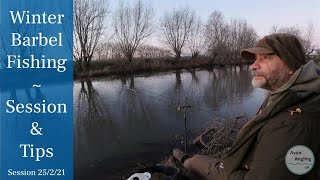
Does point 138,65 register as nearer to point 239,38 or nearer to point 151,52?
point 151,52

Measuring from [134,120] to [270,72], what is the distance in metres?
7.66

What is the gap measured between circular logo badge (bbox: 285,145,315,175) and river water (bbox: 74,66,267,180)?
11.8 ft

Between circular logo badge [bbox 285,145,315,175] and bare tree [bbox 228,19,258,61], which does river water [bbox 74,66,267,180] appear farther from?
bare tree [bbox 228,19,258,61]

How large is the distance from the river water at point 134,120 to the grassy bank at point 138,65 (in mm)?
8093

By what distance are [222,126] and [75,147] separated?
300 centimetres

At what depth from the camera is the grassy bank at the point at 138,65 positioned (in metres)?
22.0

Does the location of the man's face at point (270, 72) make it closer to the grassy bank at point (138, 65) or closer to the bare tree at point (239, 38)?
the grassy bank at point (138, 65)

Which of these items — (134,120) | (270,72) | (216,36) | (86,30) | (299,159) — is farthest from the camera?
(216,36)

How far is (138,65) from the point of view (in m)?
25.0

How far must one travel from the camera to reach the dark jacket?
125 cm

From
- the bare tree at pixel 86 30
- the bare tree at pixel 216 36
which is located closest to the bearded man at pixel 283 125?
the bare tree at pixel 86 30

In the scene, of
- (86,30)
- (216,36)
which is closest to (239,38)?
(216,36)

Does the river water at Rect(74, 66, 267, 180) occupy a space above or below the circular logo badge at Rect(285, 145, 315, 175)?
below

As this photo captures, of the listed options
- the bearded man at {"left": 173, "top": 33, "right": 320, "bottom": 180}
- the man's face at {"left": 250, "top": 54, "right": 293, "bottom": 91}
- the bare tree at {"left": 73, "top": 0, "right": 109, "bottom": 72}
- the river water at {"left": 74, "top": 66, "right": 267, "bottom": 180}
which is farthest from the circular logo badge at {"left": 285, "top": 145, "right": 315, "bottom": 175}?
the bare tree at {"left": 73, "top": 0, "right": 109, "bottom": 72}
